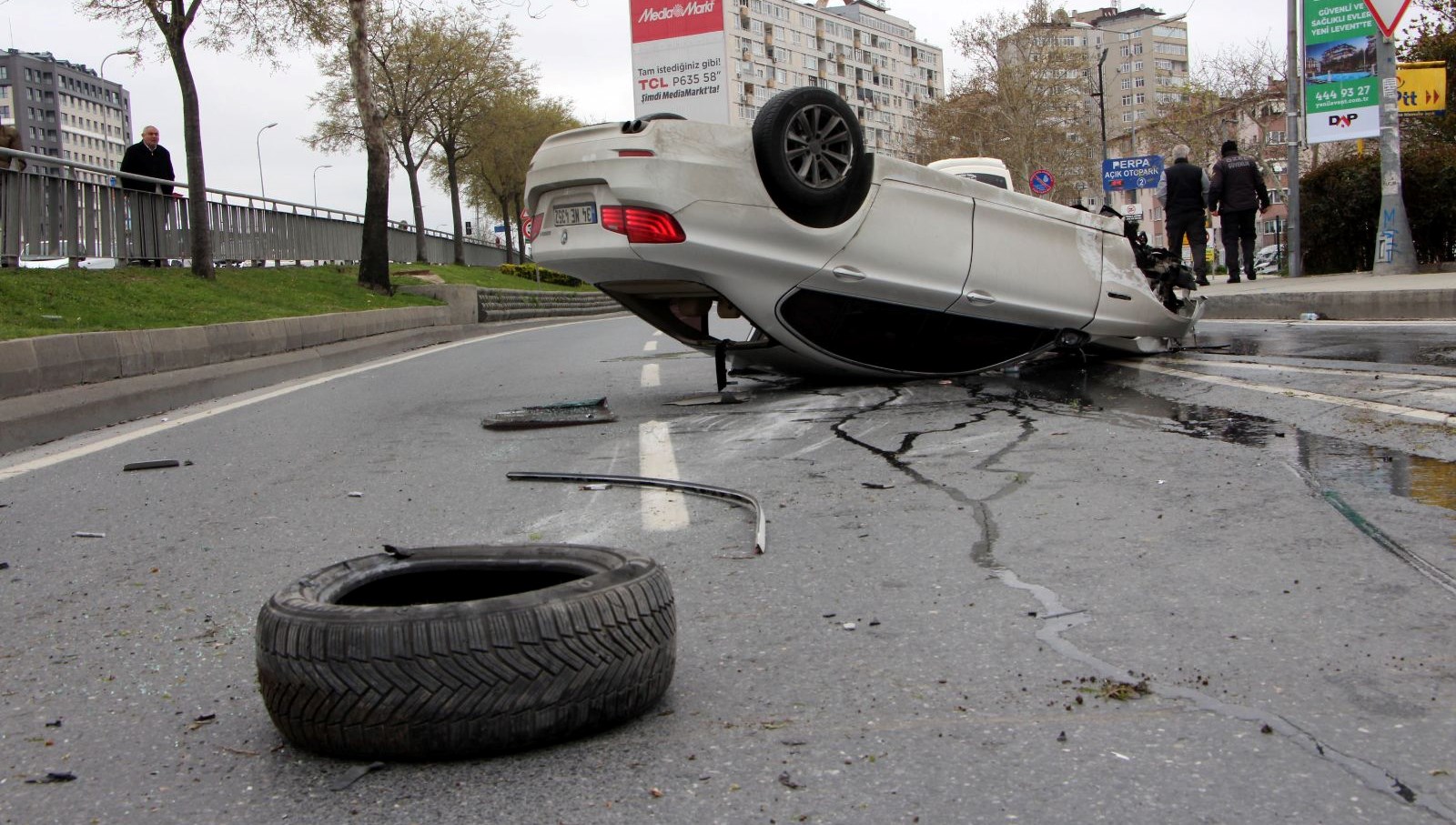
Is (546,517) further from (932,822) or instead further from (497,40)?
(497,40)

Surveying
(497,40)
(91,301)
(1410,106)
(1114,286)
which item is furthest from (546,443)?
(497,40)

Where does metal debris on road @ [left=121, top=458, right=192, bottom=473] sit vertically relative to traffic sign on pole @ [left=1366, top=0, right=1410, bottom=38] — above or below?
below

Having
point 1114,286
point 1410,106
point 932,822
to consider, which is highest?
point 1410,106

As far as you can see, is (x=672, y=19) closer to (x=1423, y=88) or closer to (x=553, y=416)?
(x=1423, y=88)

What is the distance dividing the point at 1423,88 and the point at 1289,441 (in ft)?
71.0

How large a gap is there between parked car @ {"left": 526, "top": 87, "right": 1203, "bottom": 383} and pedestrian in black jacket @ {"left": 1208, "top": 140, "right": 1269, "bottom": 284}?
8.87 m

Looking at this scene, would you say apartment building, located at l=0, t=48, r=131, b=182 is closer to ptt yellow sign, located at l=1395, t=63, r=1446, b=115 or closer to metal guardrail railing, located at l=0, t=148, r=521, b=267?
metal guardrail railing, located at l=0, t=148, r=521, b=267

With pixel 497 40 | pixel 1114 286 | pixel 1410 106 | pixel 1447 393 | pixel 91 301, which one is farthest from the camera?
pixel 497 40

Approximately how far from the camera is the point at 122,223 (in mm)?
18969

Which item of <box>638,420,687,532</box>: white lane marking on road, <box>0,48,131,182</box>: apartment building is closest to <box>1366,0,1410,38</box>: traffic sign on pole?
<box>638,420,687,532</box>: white lane marking on road

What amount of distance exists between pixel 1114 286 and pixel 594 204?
388cm

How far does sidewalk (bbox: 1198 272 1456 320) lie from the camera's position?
12.5 meters

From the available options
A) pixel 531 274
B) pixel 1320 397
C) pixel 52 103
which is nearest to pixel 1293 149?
pixel 1320 397

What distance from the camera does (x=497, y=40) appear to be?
50.2 meters
